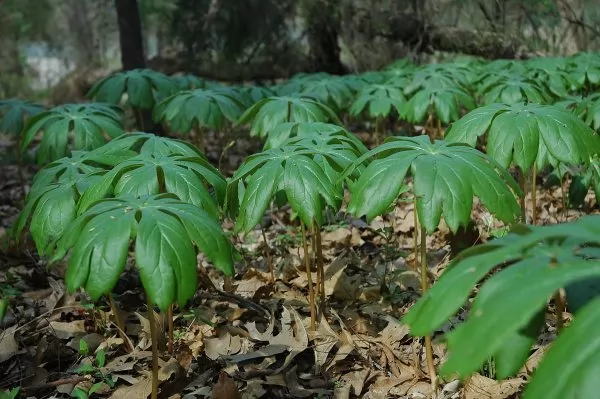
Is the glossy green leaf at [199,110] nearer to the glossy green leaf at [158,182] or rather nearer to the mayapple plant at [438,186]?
the glossy green leaf at [158,182]

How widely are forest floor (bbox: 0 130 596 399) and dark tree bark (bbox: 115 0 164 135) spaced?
261 cm

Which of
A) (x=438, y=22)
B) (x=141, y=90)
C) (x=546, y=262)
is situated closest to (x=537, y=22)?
(x=438, y=22)

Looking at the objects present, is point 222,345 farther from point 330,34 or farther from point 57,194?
point 330,34

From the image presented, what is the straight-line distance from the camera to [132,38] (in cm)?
523

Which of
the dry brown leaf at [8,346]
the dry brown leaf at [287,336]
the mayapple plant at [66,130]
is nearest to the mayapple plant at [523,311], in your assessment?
the dry brown leaf at [287,336]

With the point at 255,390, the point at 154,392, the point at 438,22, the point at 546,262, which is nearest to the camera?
the point at 546,262

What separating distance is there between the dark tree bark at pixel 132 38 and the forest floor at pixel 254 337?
2606 millimetres

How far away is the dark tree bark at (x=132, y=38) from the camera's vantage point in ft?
16.9

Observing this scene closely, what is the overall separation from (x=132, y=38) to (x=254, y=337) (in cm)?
407

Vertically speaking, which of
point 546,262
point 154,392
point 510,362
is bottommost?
point 154,392

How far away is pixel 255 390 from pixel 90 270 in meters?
0.70

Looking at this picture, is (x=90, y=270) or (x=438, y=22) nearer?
(x=90, y=270)

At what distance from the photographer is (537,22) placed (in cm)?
753

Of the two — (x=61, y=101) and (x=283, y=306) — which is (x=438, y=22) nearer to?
(x=61, y=101)
